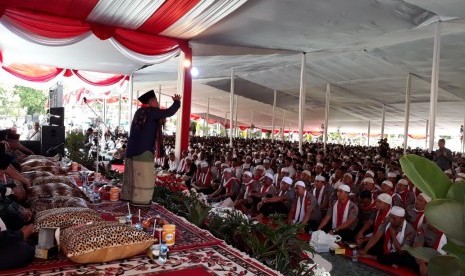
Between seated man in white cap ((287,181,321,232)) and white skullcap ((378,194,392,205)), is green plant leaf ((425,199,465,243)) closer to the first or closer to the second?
white skullcap ((378,194,392,205))

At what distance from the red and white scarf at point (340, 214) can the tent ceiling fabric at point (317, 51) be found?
3.04 meters

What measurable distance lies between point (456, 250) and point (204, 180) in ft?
23.1

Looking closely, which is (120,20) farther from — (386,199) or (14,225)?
(386,199)

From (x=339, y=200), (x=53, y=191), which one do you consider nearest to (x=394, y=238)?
(x=339, y=200)

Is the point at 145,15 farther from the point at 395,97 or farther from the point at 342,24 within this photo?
the point at 395,97

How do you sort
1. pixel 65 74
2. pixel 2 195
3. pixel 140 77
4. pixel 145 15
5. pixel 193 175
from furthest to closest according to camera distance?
1. pixel 140 77
2. pixel 65 74
3. pixel 193 175
4. pixel 145 15
5. pixel 2 195

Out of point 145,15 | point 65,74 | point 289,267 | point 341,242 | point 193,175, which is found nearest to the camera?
point 289,267

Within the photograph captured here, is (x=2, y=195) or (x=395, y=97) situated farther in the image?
(x=395, y=97)

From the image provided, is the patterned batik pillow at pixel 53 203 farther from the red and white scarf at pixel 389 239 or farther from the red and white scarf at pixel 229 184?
the red and white scarf at pixel 229 184

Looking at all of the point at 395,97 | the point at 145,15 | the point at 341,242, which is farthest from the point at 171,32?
the point at 395,97

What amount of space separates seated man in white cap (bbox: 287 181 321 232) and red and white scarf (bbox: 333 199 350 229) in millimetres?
299

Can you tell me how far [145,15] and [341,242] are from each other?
4.97 metres

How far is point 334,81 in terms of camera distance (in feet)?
44.3

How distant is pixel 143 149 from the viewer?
14.5 ft
